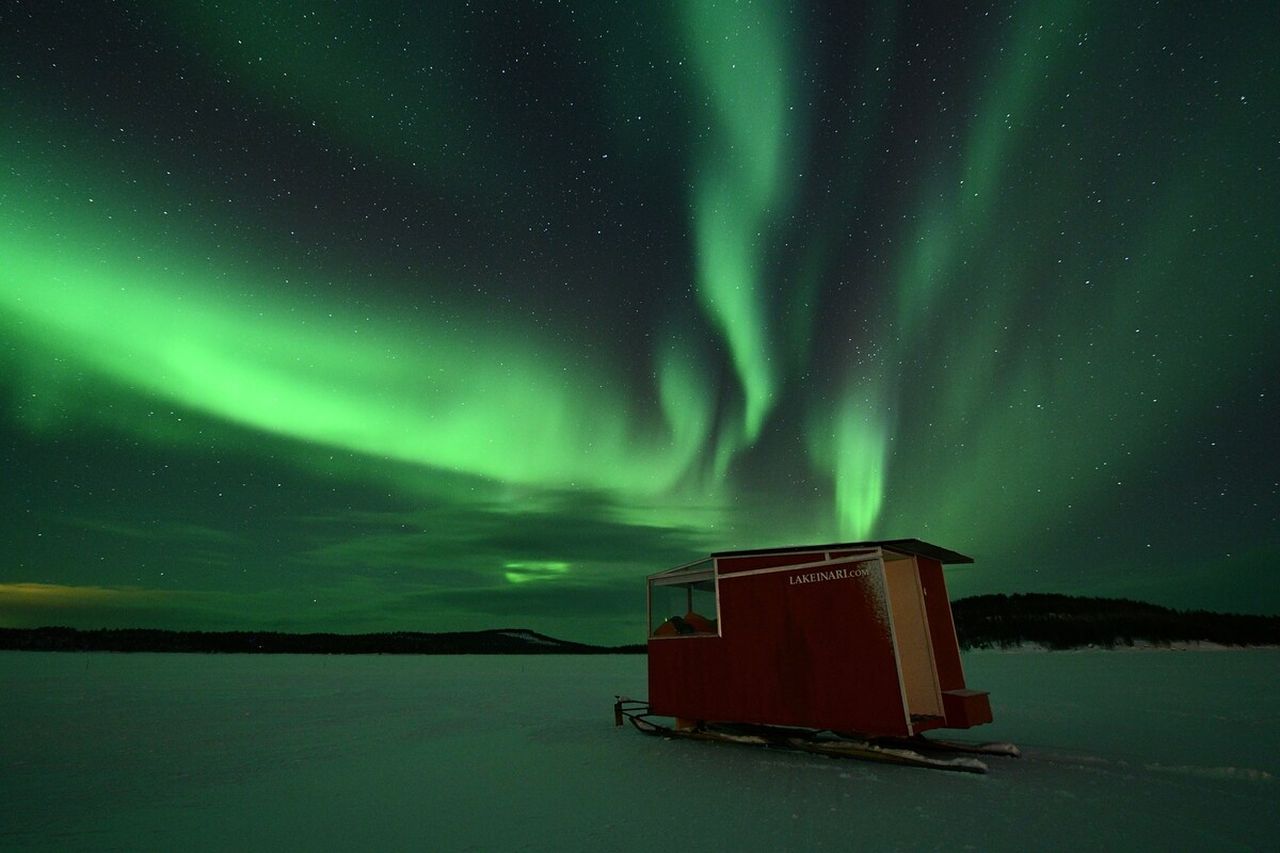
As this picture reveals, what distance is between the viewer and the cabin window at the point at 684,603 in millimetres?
15344

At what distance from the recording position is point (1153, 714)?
20.3 m

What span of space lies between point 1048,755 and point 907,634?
3270mm

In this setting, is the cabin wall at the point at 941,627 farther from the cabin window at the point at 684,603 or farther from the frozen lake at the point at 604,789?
the cabin window at the point at 684,603

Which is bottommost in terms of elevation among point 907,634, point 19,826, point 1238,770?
point 19,826

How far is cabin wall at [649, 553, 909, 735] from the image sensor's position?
39.3 ft

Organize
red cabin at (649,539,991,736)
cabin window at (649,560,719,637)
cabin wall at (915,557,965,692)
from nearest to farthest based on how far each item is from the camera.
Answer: red cabin at (649,539,991,736) < cabin wall at (915,557,965,692) < cabin window at (649,560,719,637)

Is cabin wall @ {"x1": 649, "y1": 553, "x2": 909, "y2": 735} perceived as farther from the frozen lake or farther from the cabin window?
the frozen lake

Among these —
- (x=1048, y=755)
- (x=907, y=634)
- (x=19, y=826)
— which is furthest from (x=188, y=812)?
(x=1048, y=755)

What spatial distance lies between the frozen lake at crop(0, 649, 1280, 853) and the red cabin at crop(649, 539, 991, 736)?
1059mm

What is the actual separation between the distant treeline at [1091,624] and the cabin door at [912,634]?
291 feet

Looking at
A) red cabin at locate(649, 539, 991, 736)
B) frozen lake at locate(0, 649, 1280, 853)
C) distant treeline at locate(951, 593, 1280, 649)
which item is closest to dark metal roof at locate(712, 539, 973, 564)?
red cabin at locate(649, 539, 991, 736)

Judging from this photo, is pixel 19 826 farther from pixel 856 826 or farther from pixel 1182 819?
pixel 1182 819

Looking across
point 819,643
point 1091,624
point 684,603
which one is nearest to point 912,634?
point 819,643

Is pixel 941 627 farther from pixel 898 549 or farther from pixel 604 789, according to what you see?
pixel 604 789
